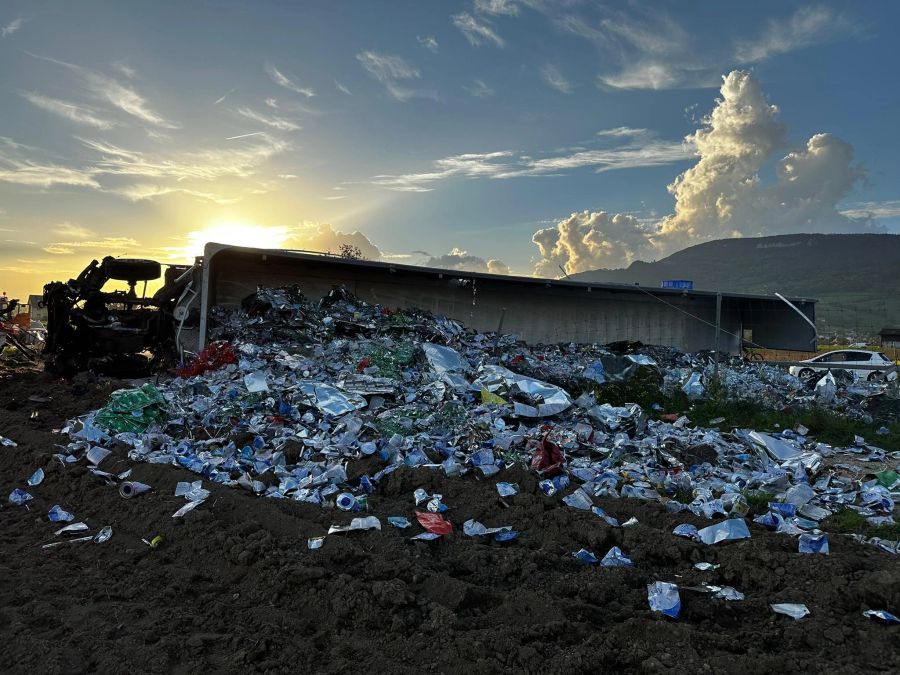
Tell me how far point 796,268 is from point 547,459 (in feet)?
480

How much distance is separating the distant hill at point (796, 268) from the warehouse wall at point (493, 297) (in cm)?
7131

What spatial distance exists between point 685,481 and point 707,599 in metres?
2.46

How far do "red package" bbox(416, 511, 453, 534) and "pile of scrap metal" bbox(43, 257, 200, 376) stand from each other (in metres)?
9.30

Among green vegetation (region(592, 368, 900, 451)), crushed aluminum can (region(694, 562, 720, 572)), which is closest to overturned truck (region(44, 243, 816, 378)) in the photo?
green vegetation (region(592, 368, 900, 451))

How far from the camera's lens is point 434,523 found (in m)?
4.47

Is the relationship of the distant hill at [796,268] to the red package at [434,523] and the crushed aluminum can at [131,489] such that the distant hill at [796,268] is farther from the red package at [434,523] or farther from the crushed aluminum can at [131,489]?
the crushed aluminum can at [131,489]

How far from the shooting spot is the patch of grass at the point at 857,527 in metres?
4.50

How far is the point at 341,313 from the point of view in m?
13.6

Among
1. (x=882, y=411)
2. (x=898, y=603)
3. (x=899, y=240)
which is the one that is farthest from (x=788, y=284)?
(x=898, y=603)

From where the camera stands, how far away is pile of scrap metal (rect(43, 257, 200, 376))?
12164 millimetres

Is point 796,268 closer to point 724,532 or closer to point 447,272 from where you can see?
point 447,272

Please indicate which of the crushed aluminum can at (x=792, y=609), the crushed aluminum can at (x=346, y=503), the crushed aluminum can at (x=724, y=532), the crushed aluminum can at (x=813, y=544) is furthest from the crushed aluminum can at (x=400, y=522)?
the crushed aluminum can at (x=813, y=544)

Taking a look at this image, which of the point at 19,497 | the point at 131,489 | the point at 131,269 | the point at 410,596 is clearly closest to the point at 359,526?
the point at 410,596

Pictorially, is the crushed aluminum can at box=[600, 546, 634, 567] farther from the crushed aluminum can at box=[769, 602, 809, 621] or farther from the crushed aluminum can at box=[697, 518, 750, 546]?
the crushed aluminum can at box=[769, 602, 809, 621]
